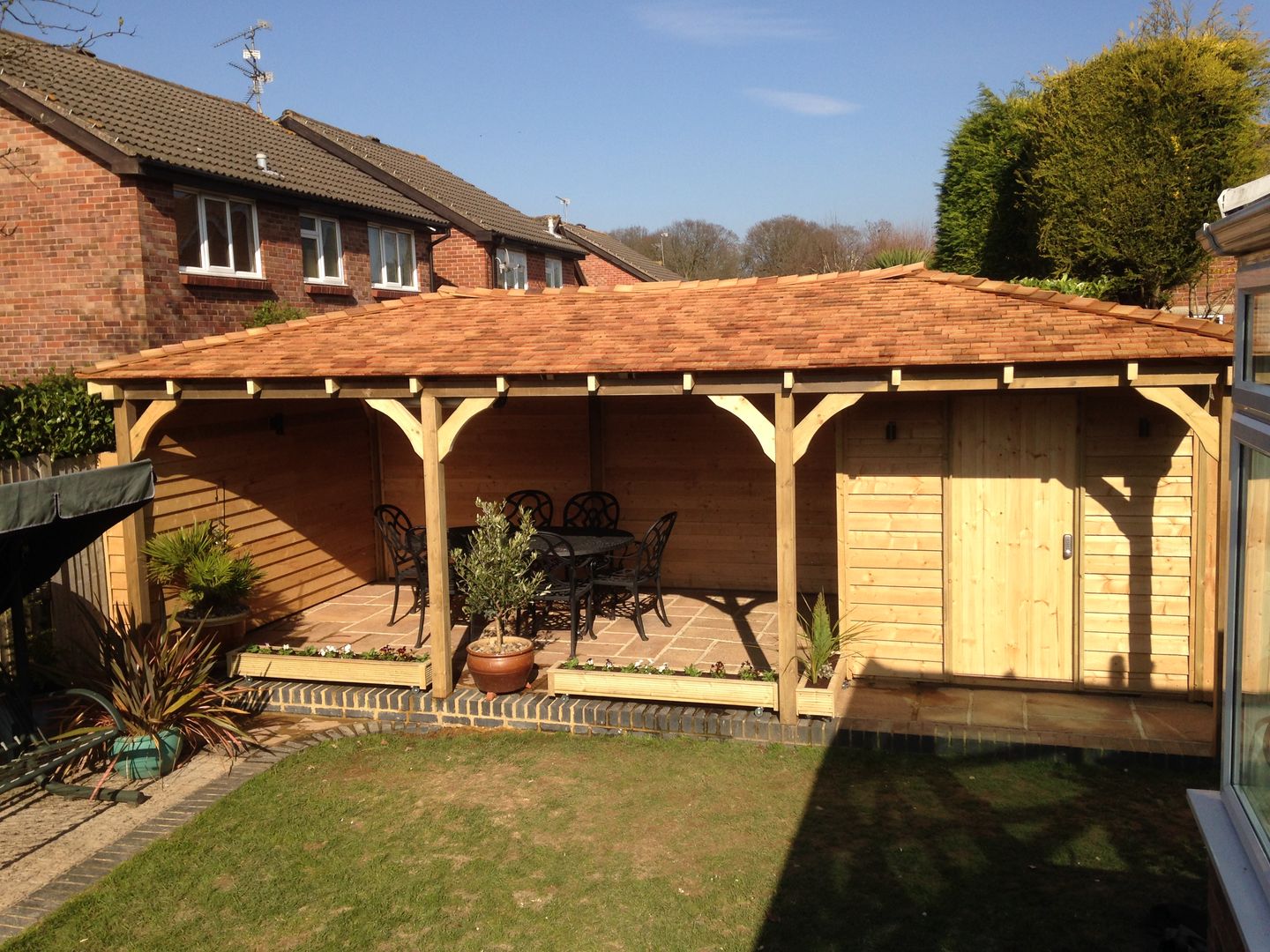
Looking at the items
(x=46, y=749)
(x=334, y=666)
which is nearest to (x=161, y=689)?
(x=46, y=749)

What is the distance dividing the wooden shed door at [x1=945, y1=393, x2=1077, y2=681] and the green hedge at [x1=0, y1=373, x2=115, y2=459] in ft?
23.6

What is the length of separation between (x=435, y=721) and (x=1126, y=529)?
5425 mm

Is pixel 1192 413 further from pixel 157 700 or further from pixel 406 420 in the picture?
pixel 157 700

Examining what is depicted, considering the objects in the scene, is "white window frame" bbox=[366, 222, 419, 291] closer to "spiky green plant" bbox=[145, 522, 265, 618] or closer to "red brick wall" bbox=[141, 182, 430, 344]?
"red brick wall" bbox=[141, 182, 430, 344]

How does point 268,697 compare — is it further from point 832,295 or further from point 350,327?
point 832,295

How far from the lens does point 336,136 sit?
69.6ft

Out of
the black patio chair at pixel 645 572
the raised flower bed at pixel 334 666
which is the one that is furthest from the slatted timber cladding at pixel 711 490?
the raised flower bed at pixel 334 666

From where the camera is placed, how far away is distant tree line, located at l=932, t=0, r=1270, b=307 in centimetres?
1273

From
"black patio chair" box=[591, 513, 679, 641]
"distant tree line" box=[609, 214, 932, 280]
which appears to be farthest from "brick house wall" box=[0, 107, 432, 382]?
"distant tree line" box=[609, 214, 932, 280]

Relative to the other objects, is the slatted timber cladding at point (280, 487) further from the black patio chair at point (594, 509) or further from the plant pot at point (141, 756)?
the black patio chair at point (594, 509)

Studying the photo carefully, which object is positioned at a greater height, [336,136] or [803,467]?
[336,136]

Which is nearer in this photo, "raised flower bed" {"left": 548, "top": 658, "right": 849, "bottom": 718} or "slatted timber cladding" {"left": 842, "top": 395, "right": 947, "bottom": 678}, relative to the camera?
"raised flower bed" {"left": 548, "top": 658, "right": 849, "bottom": 718}

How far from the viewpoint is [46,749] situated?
Result: 6203 millimetres

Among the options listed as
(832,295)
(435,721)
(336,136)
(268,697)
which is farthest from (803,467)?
(336,136)
